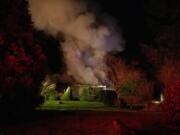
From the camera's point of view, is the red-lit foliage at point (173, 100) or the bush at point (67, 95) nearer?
the red-lit foliage at point (173, 100)

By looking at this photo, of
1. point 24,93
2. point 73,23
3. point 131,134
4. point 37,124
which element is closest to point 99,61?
point 73,23

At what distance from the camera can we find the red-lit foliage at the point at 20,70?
19094 millimetres

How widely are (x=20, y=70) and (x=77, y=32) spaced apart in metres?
24.0

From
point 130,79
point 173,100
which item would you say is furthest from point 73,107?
point 173,100

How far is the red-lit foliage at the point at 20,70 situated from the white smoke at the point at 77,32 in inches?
799

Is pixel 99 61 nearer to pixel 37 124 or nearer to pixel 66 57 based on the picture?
pixel 66 57

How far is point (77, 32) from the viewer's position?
43281mm

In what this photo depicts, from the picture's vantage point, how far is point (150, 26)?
39688 mm

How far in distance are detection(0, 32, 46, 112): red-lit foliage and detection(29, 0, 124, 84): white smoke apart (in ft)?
66.6

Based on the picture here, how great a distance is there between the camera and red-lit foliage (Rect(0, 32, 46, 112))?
19.1 metres

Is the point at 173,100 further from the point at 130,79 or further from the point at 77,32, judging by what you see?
the point at 77,32

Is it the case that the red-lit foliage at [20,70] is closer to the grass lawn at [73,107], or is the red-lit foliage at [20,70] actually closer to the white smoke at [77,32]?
the grass lawn at [73,107]

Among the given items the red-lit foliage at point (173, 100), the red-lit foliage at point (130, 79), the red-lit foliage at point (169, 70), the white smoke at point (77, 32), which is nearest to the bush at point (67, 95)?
the white smoke at point (77, 32)

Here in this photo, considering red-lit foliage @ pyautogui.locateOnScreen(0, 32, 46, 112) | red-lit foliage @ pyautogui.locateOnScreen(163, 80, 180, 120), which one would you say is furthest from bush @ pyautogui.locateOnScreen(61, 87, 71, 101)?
red-lit foliage @ pyautogui.locateOnScreen(163, 80, 180, 120)
